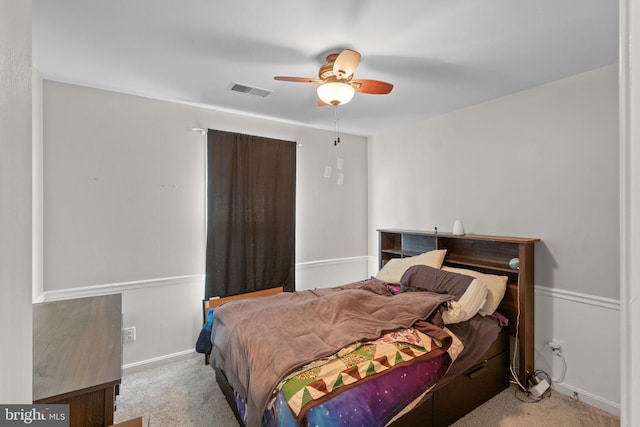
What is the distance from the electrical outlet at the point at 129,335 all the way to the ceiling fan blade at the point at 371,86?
2.87 metres

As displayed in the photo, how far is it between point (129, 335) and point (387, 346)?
7.87ft

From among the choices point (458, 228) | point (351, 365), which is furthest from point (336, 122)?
point (351, 365)

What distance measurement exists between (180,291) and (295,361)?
195 centimetres

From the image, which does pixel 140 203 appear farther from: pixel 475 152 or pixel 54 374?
pixel 475 152

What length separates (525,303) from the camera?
8.11ft

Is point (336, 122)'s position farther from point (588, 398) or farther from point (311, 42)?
point (588, 398)

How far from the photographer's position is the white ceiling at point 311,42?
1.61 m

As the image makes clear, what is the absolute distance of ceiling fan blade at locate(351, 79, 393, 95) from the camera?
202 centimetres

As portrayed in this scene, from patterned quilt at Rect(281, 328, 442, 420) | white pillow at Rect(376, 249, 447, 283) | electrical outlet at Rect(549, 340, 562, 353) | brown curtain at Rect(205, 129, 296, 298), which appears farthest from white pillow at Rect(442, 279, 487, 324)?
brown curtain at Rect(205, 129, 296, 298)

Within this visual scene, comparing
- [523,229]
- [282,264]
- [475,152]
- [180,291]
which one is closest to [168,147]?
[180,291]

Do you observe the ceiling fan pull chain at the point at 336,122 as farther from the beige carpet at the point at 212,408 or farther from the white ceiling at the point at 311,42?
the beige carpet at the point at 212,408

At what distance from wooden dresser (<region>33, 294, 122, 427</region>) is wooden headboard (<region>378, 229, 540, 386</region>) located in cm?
277

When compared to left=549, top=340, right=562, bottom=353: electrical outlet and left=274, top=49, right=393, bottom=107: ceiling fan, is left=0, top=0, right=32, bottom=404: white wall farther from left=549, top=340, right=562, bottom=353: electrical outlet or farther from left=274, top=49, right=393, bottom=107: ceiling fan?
left=549, top=340, right=562, bottom=353: electrical outlet

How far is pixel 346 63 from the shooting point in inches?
71.8
